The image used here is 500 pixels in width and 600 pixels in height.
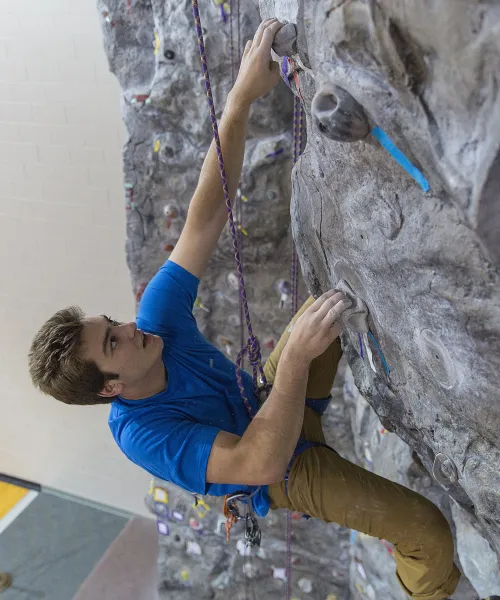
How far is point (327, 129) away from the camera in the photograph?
93 centimetres

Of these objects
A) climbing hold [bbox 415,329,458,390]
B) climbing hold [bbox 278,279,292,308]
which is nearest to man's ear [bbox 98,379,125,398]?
climbing hold [bbox 415,329,458,390]

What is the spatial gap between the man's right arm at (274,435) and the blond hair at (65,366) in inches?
15.3

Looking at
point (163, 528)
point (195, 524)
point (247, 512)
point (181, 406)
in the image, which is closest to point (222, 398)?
point (181, 406)

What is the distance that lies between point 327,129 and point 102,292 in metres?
3.05

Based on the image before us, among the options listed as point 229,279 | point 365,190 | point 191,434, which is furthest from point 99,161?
point 365,190

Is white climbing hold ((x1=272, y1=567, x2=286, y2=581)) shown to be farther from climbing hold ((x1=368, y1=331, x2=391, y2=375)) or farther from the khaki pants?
climbing hold ((x1=368, y1=331, x2=391, y2=375))

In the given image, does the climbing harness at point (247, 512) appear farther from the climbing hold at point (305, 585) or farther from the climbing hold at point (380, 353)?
the climbing hold at point (305, 585)

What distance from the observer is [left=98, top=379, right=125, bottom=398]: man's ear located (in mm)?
1548

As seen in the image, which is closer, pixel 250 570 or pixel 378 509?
pixel 378 509

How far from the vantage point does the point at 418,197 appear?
96cm

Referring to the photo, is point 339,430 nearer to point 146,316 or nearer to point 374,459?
point 374,459

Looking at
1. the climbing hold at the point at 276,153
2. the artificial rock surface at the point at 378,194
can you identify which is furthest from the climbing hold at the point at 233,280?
the climbing hold at the point at 276,153

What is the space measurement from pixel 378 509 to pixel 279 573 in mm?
2158

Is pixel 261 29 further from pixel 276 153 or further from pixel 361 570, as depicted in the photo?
pixel 361 570
